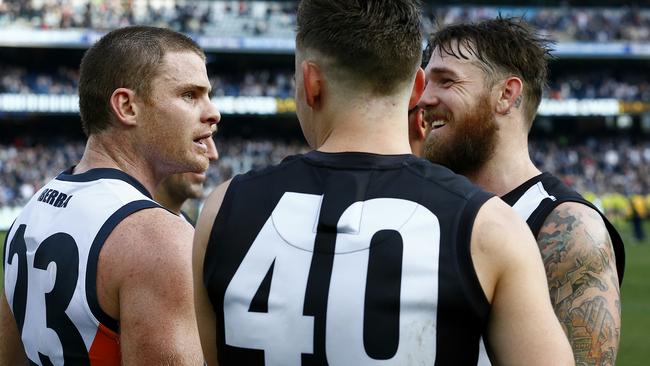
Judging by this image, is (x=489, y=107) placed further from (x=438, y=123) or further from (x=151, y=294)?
(x=151, y=294)

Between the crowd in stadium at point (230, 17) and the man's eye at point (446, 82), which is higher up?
the man's eye at point (446, 82)

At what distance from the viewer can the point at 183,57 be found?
3.38 meters

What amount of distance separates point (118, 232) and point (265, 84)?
42.4m

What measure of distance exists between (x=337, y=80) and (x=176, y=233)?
850mm

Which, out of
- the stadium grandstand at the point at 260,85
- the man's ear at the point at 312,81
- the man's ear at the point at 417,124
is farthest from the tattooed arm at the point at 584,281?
the stadium grandstand at the point at 260,85

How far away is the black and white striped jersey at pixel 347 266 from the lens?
2.19m

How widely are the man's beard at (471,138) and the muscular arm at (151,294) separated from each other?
1.31 metres

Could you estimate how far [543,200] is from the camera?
11.1ft

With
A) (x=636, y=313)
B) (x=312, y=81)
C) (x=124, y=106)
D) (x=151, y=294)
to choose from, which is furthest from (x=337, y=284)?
(x=636, y=313)

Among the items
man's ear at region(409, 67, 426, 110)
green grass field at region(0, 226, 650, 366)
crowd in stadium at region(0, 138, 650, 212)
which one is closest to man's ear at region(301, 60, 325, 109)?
man's ear at region(409, 67, 426, 110)

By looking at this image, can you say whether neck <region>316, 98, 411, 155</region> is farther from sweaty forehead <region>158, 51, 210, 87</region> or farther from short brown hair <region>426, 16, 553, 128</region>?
short brown hair <region>426, 16, 553, 128</region>

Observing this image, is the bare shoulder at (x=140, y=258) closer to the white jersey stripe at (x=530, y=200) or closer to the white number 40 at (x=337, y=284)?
the white number 40 at (x=337, y=284)

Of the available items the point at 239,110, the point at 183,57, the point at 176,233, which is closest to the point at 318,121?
the point at 176,233

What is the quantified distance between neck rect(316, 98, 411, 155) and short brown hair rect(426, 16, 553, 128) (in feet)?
4.61
